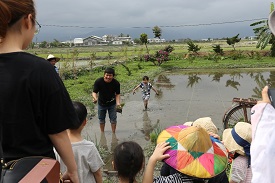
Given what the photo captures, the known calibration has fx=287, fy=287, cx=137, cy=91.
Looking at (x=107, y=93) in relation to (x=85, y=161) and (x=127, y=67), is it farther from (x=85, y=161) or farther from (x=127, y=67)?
(x=127, y=67)

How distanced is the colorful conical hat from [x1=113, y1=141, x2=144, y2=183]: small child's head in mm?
191

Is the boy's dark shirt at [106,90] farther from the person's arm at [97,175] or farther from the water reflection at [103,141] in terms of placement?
the person's arm at [97,175]

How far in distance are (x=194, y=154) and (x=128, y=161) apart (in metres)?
0.44

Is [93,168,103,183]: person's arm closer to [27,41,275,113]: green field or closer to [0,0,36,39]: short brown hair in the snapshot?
[0,0,36,39]: short brown hair

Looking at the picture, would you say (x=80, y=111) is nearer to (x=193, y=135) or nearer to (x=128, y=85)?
(x=193, y=135)

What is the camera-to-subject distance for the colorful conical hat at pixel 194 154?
1886 millimetres

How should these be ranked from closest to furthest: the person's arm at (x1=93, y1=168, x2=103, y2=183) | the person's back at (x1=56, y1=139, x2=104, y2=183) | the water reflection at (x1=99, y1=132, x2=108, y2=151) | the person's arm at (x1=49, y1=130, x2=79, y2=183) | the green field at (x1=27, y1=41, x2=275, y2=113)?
the person's arm at (x1=49, y1=130, x2=79, y2=183) < the person's back at (x1=56, y1=139, x2=104, y2=183) < the person's arm at (x1=93, y1=168, x2=103, y2=183) < the water reflection at (x1=99, y1=132, x2=108, y2=151) < the green field at (x1=27, y1=41, x2=275, y2=113)

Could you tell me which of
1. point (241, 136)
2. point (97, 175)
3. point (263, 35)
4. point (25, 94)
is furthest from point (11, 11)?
point (263, 35)

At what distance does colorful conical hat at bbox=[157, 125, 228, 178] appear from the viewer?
189cm

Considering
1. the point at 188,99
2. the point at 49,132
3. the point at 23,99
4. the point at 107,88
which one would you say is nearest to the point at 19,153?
the point at 49,132

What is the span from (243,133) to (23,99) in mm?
1816

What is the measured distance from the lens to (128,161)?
192 centimetres

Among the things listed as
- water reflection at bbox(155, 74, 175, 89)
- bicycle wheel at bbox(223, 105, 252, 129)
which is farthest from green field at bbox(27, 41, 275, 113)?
bicycle wheel at bbox(223, 105, 252, 129)

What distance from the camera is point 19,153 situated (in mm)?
1441
